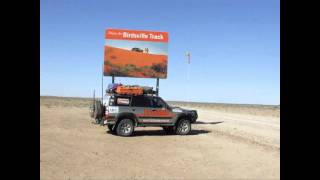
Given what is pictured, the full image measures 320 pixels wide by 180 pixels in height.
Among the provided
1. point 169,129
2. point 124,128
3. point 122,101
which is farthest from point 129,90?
point 169,129

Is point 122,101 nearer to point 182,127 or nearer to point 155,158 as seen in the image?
point 182,127

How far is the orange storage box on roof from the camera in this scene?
19.9 metres

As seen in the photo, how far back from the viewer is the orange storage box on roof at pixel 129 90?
19922mm

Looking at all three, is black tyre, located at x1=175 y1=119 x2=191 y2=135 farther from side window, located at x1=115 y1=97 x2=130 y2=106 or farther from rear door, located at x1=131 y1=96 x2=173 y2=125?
side window, located at x1=115 y1=97 x2=130 y2=106

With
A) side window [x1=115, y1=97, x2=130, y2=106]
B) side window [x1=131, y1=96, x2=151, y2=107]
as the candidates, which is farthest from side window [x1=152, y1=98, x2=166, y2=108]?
Result: side window [x1=115, y1=97, x2=130, y2=106]

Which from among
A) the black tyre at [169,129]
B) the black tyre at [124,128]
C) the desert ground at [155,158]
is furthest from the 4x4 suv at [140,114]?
the desert ground at [155,158]

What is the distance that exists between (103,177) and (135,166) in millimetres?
1763

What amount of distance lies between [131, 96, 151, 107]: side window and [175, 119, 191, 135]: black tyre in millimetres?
1932

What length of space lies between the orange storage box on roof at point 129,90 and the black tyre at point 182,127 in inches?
99.3

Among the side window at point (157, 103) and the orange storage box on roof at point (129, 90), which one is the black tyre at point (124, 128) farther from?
the side window at point (157, 103)
